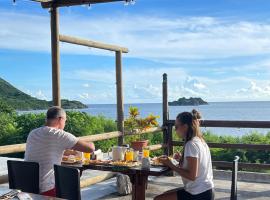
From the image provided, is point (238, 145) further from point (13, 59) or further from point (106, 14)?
point (13, 59)

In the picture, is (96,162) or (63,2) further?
(63,2)

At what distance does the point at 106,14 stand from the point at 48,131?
435 inches

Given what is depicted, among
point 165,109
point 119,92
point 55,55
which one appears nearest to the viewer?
point 55,55

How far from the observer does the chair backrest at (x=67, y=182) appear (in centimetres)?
361

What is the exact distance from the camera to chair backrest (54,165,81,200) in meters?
3.61

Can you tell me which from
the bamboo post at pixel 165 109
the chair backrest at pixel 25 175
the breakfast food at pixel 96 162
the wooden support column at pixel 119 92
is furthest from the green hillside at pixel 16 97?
the chair backrest at pixel 25 175

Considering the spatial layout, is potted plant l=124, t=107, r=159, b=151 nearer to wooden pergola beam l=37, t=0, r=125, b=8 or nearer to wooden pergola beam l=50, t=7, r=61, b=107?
wooden pergola beam l=50, t=7, r=61, b=107

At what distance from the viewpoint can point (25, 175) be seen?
400 cm

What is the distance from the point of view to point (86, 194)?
20.9 ft

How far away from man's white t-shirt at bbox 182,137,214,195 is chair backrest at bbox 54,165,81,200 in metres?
0.91

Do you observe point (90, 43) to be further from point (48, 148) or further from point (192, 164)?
point (192, 164)

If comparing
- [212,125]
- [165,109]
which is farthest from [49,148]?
[165,109]

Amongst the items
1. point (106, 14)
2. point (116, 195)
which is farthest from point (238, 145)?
point (106, 14)

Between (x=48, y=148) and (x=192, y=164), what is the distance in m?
1.15
